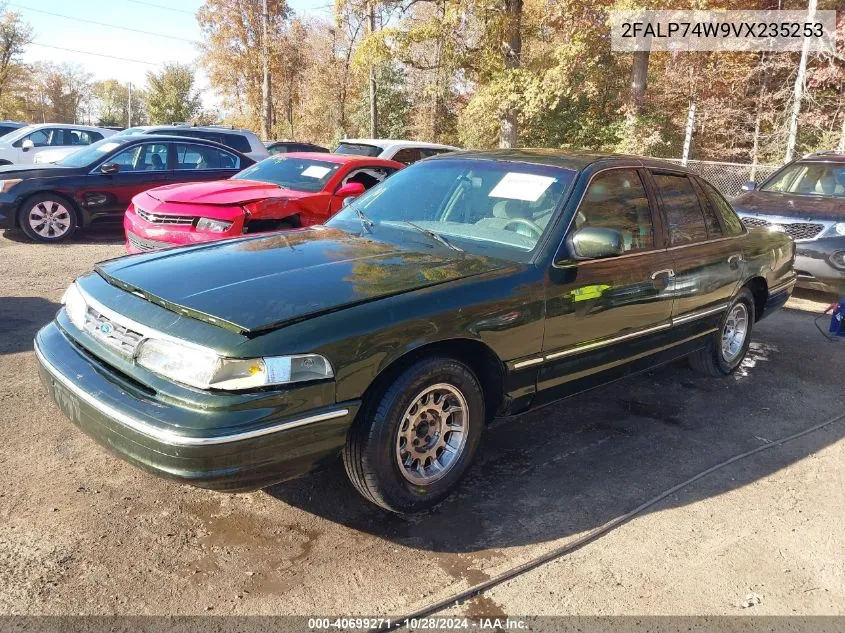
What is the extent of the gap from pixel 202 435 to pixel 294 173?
6.25 m

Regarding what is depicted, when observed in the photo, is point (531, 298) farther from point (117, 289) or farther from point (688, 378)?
point (688, 378)

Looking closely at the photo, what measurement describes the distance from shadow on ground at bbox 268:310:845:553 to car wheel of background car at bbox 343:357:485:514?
0.17 meters

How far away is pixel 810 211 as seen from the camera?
26.7 feet

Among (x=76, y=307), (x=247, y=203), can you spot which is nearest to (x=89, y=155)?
(x=247, y=203)

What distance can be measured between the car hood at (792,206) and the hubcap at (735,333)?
347 centimetres

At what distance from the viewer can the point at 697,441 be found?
4148 millimetres

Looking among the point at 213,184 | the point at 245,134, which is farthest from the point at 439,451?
the point at 245,134

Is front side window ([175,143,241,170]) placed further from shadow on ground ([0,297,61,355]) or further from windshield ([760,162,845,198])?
windshield ([760,162,845,198])

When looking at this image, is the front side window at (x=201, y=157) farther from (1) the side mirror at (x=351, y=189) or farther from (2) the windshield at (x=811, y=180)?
(2) the windshield at (x=811, y=180)

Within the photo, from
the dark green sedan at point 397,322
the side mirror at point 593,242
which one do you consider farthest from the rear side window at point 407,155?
the side mirror at point 593,242

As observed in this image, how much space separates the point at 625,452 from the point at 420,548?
1587 mm

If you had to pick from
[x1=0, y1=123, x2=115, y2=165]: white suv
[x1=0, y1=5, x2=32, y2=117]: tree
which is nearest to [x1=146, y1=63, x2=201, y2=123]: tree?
[x1=0, y1=5, x2=32, y2=117]: tree

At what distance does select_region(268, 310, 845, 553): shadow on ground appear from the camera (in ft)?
10.3

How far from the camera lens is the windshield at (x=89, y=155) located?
9426 millimetres
